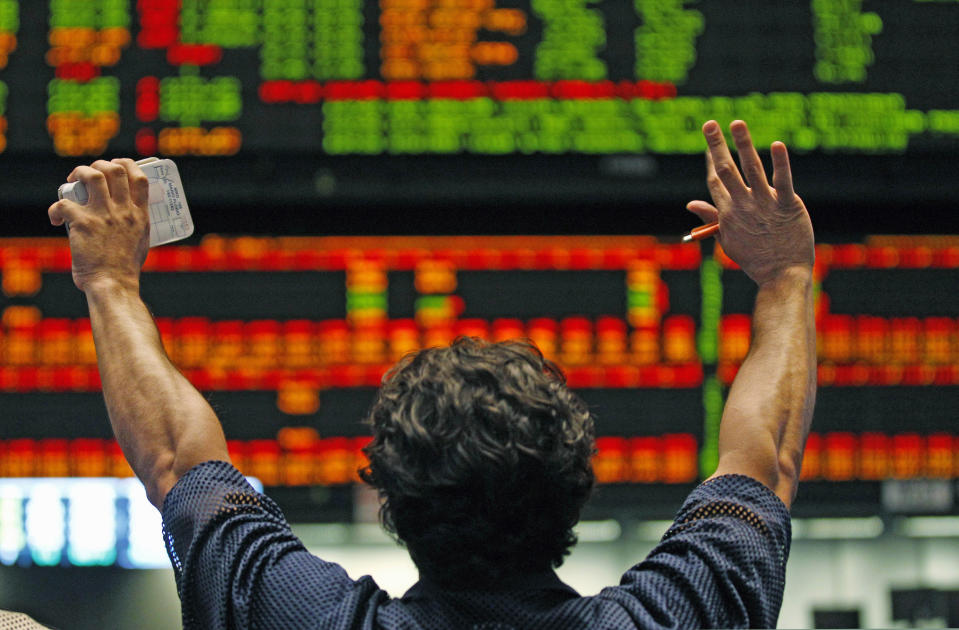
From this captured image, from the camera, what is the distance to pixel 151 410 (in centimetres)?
79

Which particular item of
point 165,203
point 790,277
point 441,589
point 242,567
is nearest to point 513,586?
point 441,589

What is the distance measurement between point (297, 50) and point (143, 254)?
121 cm

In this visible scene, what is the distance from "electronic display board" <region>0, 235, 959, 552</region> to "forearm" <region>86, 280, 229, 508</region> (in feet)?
3.97

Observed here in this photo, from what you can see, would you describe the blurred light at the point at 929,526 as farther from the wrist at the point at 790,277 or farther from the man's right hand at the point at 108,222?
the man's right hand at the point at 108,222

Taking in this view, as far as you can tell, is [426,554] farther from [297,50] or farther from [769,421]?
[297,50]

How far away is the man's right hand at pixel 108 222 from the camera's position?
87cm

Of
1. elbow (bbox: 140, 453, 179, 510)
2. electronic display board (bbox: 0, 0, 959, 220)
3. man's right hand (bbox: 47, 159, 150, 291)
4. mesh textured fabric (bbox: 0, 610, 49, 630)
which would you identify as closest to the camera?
mesh textured fabric (bbox: 0, 610, 49, 630)

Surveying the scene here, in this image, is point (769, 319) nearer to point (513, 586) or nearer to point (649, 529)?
point (513, 586)

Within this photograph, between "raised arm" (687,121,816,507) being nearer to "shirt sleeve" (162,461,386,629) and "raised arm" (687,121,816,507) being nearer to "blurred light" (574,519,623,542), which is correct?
"shirt sleeve" (162,461,386,629)

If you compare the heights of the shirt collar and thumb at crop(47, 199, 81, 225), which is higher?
thumb at crop(47, 199, 81, 225)

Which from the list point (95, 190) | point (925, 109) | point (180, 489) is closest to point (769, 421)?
point (180, 489)

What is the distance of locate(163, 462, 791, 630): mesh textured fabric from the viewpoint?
660 millimetres

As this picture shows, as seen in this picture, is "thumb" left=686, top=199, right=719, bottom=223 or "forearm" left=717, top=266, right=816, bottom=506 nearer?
"forearm" left=717, top=266, right=816, bottom=506

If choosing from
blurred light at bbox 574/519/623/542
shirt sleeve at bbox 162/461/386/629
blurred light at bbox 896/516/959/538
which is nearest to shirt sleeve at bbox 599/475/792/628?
shirt sleeve at bbox 162/461/386/629
